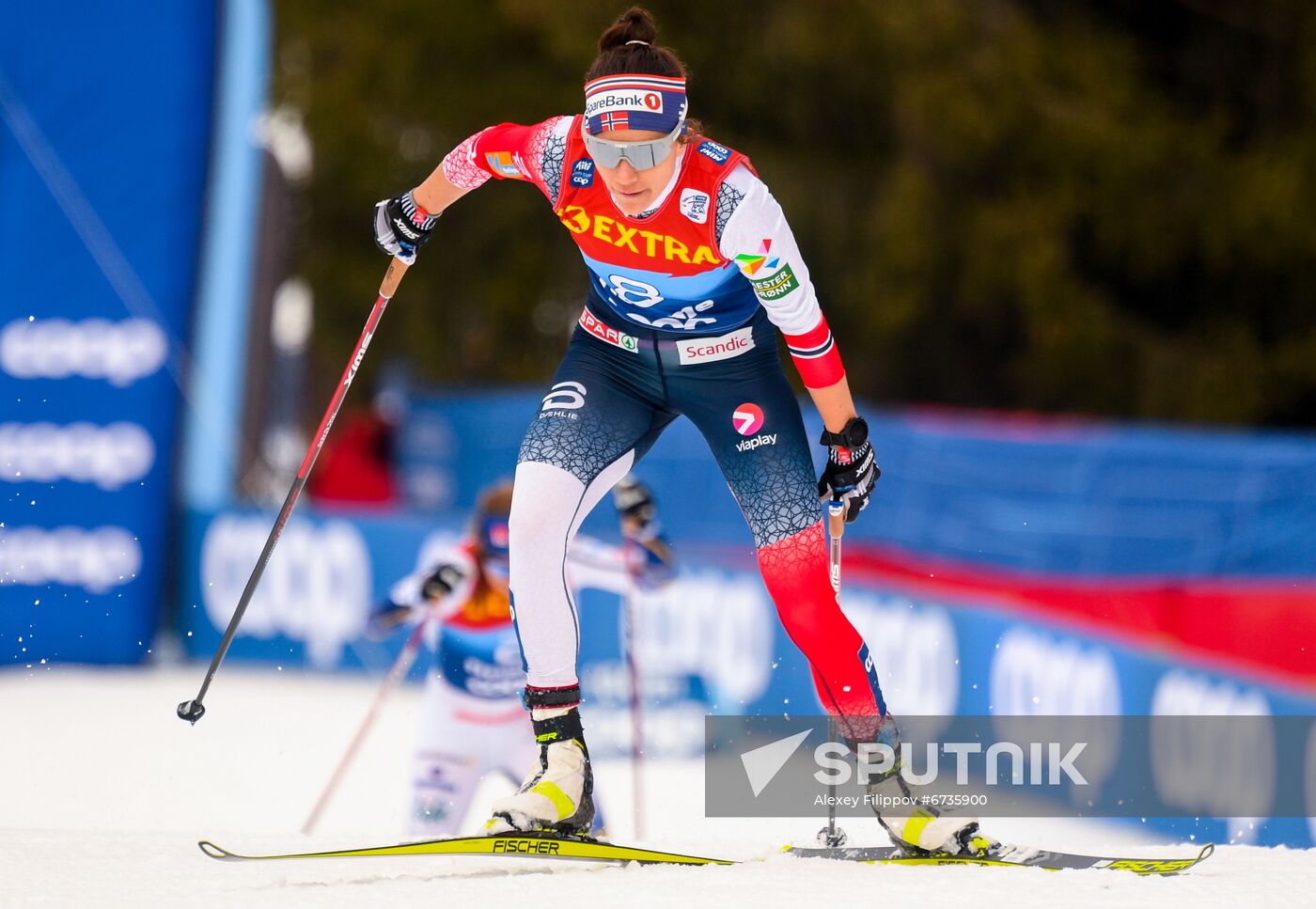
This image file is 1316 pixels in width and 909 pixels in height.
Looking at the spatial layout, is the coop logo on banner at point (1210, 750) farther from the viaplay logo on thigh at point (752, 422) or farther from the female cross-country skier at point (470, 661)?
the viaplay logo on thigh at point (752, 422)

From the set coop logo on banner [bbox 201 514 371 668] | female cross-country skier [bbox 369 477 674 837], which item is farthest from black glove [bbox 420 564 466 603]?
coop logo on banner [bbox 201 514 371 668]

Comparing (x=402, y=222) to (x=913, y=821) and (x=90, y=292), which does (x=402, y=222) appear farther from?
(x=90, y=292)

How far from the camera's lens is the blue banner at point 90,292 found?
1286cm

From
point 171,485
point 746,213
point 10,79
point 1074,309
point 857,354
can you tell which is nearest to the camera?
point 746,213

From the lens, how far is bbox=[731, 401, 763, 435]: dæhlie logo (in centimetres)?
483

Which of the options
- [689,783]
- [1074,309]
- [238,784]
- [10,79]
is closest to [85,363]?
[10,79]

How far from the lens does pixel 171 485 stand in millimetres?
13734

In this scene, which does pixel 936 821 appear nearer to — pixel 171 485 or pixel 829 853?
pixel 829 853

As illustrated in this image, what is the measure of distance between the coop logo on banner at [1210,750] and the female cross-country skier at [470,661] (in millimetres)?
2422

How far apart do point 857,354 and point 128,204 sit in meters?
8.31

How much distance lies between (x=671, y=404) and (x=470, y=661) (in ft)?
8.39

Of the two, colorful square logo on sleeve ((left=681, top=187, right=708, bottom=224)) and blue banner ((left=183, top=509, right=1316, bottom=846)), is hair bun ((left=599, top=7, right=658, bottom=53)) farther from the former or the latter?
blue banner ((left=183, top=509, right=1316, bottom=846))

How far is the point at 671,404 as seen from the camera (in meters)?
4.99

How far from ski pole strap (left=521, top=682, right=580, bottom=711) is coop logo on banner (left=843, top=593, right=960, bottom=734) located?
15.9ft
